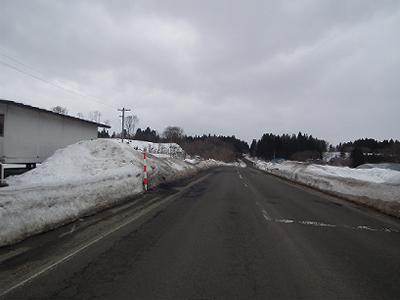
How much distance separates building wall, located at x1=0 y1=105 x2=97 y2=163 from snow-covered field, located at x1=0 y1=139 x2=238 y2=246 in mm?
2991

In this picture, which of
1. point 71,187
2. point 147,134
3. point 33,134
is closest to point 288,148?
point 147,134

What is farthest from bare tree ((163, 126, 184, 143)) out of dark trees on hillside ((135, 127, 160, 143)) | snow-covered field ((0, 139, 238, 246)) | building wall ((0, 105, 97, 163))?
snow-covered field ((0, 139, 238, 246))

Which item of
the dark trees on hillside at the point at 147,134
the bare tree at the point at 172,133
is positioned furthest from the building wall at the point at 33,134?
the dark trees on hillside at the point at 147,134

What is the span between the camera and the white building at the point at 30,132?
20.3 m

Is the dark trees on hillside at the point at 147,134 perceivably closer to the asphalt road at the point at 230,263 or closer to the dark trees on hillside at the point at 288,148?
the dark trees on hillside at the point at 288,148

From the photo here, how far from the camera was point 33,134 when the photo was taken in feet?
74.0

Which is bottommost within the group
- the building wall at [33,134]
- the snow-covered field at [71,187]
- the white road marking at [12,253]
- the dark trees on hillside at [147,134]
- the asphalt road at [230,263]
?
the white road marking at [12,253]

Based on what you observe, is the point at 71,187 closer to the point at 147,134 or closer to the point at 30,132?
the point at 30,132

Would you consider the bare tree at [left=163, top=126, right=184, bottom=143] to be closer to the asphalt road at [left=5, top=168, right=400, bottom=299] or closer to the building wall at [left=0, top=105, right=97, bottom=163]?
the building wall at [left=0, top=105, right=97, bottom=163]

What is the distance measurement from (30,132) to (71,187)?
14.2 meters

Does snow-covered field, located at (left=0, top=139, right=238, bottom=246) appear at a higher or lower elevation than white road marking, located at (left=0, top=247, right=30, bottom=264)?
higher

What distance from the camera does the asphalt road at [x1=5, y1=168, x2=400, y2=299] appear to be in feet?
14.5

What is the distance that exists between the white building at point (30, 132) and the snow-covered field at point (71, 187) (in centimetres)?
301

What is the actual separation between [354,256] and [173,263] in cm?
371
